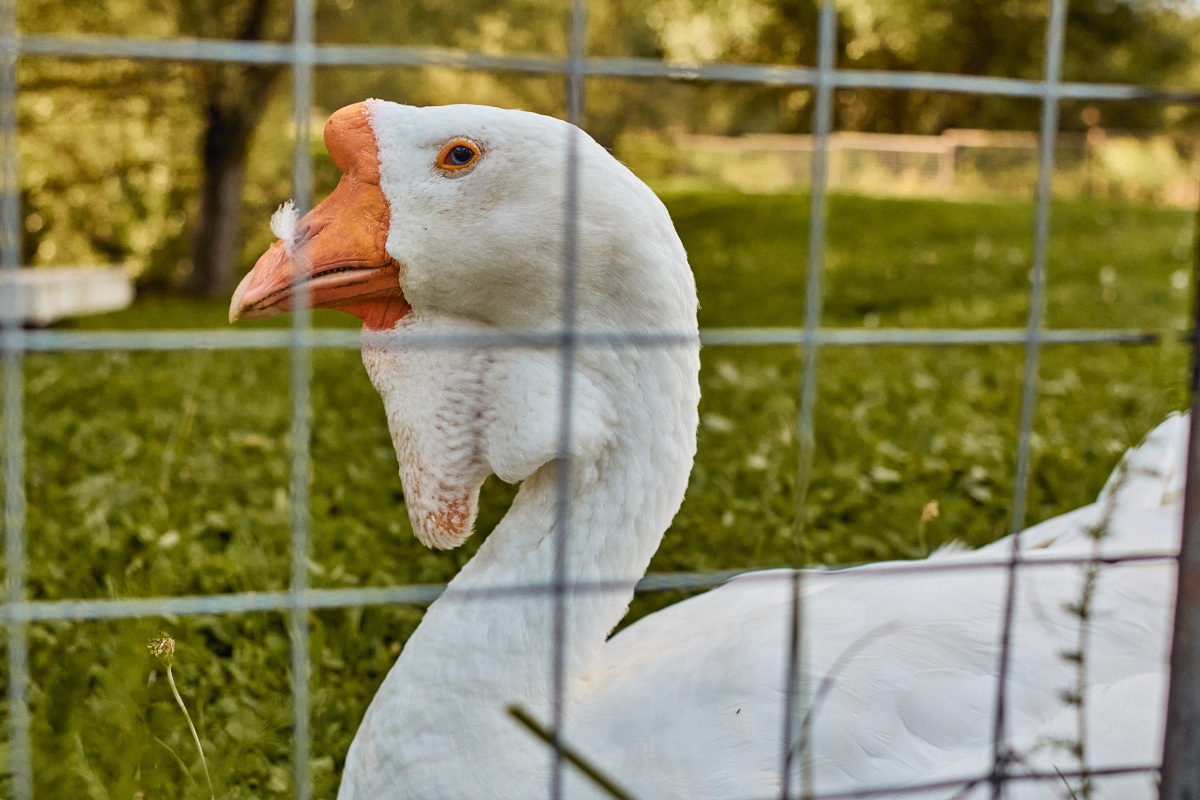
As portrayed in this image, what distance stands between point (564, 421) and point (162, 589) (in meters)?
0.43

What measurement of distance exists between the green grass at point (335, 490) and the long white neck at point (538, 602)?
0.25 m

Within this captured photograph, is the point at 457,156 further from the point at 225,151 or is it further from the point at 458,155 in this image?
the point at 225,151

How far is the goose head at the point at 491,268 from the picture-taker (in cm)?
162

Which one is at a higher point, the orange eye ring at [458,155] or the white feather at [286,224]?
the orange eye ring at [458,155]

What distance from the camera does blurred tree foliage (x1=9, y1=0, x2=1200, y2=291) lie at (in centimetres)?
1090

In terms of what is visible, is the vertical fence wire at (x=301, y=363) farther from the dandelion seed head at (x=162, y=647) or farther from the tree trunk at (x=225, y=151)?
the tree trunk at (x=225, y=151)

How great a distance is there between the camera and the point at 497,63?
95 cm

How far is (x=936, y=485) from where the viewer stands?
365cm

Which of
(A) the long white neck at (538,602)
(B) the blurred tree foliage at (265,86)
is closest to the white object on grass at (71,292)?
(B) the blurred tree foliage at (265,86)

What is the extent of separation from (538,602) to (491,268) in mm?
523

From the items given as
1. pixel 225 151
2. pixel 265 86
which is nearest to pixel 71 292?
pixel 225 151

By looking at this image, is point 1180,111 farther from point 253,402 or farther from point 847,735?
point 847,735

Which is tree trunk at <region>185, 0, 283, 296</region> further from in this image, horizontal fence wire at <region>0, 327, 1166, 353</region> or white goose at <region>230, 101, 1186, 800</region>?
horizontal fence wire at <region>0, 327, 1166, 353</region>

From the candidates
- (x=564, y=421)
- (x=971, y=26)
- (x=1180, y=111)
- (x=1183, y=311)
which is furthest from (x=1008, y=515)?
(x=1180, y=111)
